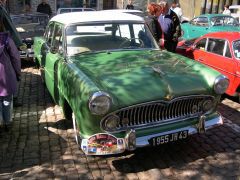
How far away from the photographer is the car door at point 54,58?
5.51 metres

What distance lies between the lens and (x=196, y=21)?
15.3 m

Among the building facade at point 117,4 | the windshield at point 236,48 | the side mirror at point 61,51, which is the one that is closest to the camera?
the side mirror at point 61,51

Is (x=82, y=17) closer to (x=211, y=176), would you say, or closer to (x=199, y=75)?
(x=199, y=75)

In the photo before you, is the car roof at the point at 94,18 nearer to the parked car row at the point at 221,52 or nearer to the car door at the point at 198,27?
the parked car row at the point at 221,52

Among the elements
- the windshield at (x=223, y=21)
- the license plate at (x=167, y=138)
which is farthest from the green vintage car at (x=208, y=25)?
the license plate at (x=167, y=138)

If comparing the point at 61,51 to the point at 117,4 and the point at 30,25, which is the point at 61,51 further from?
the point at 117,4

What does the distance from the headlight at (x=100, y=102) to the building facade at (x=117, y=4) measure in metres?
18.1

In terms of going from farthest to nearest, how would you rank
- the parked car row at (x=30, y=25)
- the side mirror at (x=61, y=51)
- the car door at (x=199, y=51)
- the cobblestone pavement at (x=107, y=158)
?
the parked car row at (x=30, y=25), the car door at (x=199, y=51), the side mirror at (x=61, y=51), the cobblestone pavement at (x=107, y=158)

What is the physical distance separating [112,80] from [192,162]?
149cm

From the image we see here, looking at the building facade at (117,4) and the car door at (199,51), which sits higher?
the building facade at (117,4)

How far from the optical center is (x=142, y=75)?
4.42m

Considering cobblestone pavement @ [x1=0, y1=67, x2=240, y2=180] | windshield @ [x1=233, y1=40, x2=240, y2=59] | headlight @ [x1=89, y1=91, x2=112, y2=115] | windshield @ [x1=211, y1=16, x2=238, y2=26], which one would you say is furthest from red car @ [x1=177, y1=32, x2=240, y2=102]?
windshield @ [x1=211, y1=16, x2=238, y2=26]

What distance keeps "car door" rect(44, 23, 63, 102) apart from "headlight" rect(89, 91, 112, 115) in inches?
65.8

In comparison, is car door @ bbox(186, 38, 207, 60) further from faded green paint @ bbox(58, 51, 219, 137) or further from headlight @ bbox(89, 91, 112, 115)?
headlight @ bbox(89, 91, 112, 115)
